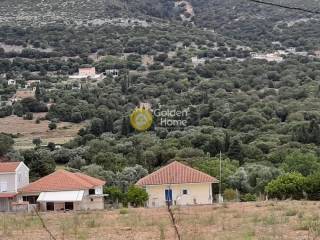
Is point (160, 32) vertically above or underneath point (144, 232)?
above

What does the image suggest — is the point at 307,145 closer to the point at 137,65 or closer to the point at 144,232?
the point at 144,232

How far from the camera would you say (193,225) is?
12422mm

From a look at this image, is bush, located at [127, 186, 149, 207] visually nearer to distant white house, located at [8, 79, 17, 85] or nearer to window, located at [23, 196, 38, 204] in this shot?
window, located at [23, 196, 38, 204]

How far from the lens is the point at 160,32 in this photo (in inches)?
3620

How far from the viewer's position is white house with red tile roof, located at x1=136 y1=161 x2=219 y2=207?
88.6 feet

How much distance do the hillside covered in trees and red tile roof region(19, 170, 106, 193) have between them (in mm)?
5066

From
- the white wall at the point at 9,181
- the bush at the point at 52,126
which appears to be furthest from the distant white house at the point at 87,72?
the white wall at the point at 9,181

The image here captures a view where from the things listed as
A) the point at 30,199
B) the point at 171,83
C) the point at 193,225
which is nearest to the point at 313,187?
the point at 193,225

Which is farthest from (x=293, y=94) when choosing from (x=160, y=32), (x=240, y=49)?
(x=160, y=32)

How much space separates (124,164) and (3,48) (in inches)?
1875

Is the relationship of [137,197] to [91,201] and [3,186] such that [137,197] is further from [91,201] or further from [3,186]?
[3,186]

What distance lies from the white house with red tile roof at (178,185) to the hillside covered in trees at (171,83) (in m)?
3.74

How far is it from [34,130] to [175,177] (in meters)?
29.2

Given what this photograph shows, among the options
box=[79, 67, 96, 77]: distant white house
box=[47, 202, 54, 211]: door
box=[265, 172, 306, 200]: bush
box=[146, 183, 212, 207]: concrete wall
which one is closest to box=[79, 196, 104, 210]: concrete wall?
box=[47, 202, 54, 211]: door
